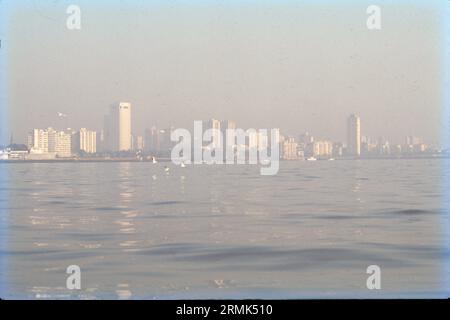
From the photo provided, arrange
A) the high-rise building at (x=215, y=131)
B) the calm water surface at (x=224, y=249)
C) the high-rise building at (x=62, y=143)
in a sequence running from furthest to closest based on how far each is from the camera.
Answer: the high-rise building at (x=62, y=143) → the high-rise building at (x=215, y=131) → the calm water surface at (x=224, y=249)

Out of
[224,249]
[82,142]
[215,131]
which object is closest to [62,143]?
[82,142]

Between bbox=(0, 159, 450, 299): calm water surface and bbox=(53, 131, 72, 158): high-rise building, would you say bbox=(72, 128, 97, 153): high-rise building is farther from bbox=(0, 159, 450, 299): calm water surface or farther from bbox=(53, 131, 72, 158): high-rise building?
bbox=(0, 159, 450, 299): calm water surface

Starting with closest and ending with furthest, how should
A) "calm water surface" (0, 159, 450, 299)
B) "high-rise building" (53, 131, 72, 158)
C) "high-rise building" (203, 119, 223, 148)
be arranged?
"calm water surface" (0, 159, 450, 299)
"high-rise building" (203, 119, 223, 148)
"high-rise building" (53, 131, 72, 158)

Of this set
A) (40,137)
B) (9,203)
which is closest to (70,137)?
(40,137)

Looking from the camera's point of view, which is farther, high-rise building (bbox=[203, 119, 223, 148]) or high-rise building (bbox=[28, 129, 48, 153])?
high-rise building (bbox=[28, 129, 48, 153])

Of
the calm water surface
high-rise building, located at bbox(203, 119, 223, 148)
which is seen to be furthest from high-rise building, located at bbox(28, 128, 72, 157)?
the calm water surface

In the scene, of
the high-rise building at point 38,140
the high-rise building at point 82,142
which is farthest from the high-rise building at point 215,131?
the high-rise building at point 38,140

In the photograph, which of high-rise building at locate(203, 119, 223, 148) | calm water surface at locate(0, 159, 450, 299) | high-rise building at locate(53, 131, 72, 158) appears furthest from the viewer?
high-rise building at locate(53, 131, 72, 158)

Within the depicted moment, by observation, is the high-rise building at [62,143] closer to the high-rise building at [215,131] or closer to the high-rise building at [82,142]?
the high-rise building at [82,142]

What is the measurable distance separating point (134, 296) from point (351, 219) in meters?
Result: 7.85

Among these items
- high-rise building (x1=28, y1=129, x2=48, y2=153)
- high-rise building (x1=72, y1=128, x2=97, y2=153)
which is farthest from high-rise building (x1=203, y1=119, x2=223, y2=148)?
high-rise building (x1=28, y1=129, x2=48, y2=153)

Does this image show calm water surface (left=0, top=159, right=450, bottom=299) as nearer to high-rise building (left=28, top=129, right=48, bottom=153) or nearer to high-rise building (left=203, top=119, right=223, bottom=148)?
high-rise building (left=203, top=119, right=223, bottom=148)

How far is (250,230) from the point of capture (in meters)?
11.9

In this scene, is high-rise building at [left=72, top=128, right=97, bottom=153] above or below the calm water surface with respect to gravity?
above
